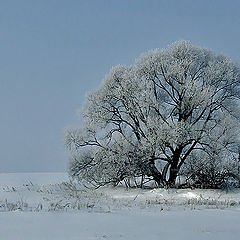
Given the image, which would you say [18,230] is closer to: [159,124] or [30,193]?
[30,193]

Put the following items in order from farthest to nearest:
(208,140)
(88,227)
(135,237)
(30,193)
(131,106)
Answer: (131,106), (208,140), (30,193), (88,227), (135,237)

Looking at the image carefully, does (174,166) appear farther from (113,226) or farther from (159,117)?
(113,226)

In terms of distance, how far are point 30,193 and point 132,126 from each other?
8881 mm

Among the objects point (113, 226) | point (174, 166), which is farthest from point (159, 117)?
point (113, 226)

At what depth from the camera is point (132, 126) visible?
26.6 metres

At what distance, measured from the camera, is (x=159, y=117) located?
25531mm

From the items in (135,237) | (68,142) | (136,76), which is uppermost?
(136,76)

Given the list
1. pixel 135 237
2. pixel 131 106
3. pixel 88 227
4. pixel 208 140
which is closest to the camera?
pixel 135 237

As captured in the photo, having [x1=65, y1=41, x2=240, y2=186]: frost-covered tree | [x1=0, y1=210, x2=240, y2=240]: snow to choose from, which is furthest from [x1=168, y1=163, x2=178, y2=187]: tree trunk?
[x1=0, y1=210, x2=240, y2=240]: snow

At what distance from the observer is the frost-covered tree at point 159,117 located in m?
24.4

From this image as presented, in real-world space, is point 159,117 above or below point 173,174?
above

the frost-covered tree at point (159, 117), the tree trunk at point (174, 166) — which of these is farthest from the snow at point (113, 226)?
the tree trunk at point (174, 166)

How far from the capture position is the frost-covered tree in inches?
962

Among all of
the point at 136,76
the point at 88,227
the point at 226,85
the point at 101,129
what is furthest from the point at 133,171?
the point at 88,227
